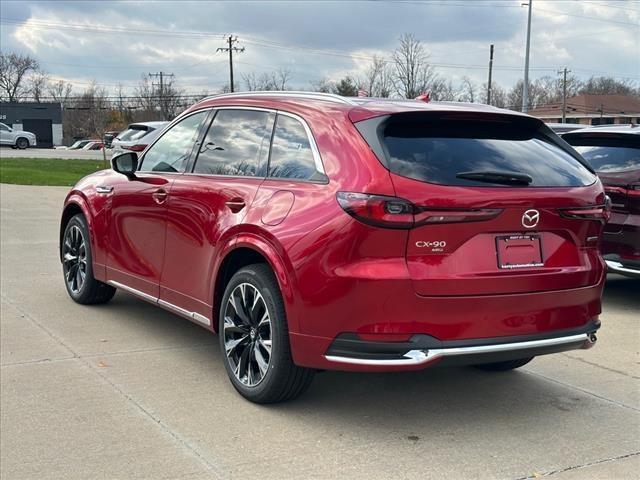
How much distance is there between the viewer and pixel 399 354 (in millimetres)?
3584

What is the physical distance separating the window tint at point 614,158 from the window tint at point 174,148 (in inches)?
155

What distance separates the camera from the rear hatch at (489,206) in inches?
142

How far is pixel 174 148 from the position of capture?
213 inches

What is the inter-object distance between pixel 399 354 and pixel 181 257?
1.93 metres

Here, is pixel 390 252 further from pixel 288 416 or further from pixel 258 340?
pixel 288 416

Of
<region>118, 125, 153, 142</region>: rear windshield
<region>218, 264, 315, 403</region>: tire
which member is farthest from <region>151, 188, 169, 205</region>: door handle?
<region>118, 125, 153, 142</region>: rear windshield

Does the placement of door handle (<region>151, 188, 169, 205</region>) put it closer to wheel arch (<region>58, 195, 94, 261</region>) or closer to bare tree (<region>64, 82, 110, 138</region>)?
wheel arch (<region>58, 195, 94, 261</region>)

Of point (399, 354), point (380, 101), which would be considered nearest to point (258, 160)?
point (380, 101)

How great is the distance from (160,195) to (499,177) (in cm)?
250

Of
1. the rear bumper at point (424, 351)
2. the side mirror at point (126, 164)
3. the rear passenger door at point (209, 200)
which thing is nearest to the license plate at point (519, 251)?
the rear bumper at point (424, 351)

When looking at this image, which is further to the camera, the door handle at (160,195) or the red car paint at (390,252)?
the door handle at (160,195)

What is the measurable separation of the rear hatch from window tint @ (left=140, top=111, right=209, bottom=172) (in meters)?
1.85

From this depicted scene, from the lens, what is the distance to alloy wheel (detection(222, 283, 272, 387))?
4.14 metres

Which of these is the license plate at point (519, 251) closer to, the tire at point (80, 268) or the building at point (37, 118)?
the tire at point (80, 268)
